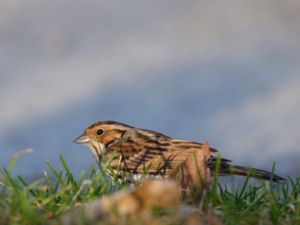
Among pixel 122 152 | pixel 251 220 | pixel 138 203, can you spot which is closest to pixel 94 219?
pixel 138 203

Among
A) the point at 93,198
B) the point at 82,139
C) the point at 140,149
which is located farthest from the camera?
the point at 82,139

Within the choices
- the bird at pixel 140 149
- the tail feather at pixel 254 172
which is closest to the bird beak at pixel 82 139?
the bird at pixel 140 149

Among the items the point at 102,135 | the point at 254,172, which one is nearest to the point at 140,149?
the point at 102,135

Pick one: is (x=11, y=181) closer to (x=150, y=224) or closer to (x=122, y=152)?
(x=150, y=224)

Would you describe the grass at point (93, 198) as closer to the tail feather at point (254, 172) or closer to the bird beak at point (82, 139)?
the tail feather at point (254, 172)

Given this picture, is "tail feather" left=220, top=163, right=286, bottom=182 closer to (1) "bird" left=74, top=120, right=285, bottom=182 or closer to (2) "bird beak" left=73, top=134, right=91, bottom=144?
(1) "bird" left=74, top=120, right=285, bottom=182

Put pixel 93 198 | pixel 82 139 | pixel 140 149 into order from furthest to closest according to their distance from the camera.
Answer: pixel 82 139, pixel 140 149, pixel 93 198

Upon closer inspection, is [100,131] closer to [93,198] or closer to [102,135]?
[102,135]

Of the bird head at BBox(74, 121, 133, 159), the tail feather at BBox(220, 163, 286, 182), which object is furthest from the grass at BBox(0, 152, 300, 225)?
the bird head at BBox(74, 121, 133, 159)
